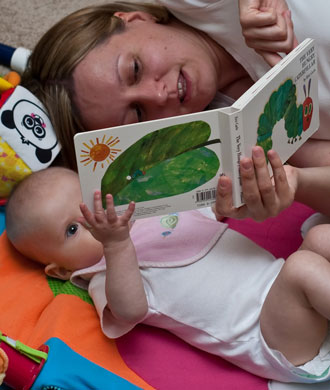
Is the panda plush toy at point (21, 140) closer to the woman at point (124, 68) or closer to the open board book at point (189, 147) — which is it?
the woman at point (124, 68)

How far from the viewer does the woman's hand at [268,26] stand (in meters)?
1.19

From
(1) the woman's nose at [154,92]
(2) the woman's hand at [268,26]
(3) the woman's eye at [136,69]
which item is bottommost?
(1) the woman's nose at [154,92]

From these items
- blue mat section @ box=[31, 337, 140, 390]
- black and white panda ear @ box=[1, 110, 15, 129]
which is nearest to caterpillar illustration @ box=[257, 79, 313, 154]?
blue mat section @ box=[31, 337, 140, 390]

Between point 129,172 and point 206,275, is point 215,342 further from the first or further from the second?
point 129,172

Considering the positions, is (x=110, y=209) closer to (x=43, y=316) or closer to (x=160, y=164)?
(x=160, y=164)

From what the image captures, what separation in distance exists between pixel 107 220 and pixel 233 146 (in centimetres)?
27

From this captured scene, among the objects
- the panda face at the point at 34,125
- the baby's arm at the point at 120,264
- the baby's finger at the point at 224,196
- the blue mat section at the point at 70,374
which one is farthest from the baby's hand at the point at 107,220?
the panda face at the point at 34,125

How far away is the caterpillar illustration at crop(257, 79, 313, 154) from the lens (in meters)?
1.06

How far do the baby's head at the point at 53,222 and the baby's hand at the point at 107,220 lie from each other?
0.66ft

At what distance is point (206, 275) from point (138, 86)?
0.46 m

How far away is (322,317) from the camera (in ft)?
3.81

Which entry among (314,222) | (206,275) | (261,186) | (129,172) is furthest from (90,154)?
(314,222)

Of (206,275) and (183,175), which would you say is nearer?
(183,175)

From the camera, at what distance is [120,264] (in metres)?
1.14
